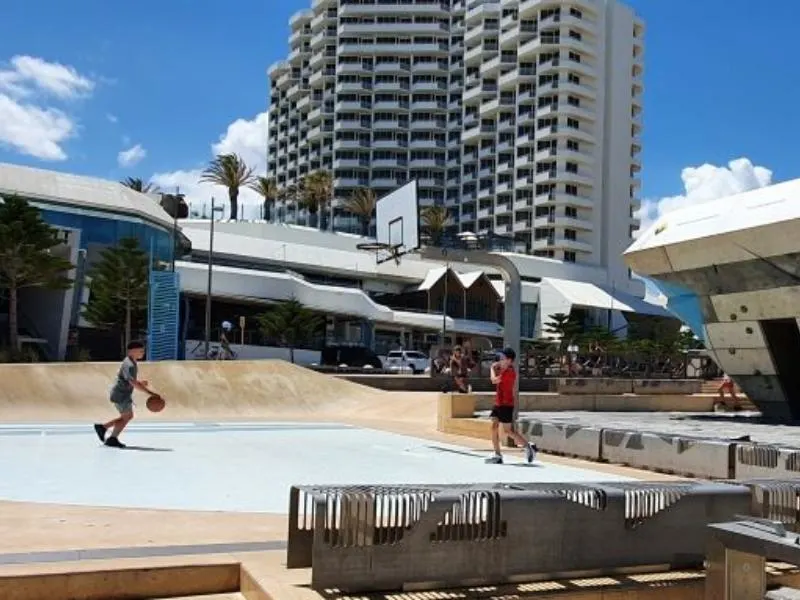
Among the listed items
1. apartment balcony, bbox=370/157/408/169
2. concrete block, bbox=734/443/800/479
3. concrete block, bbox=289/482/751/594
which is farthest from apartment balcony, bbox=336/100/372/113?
concrete block, bbox=289/482/751/594

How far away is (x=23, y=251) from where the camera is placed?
117 feet

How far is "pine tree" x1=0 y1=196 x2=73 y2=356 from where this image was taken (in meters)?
35.5

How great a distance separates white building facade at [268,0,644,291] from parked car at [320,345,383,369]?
4063 cm

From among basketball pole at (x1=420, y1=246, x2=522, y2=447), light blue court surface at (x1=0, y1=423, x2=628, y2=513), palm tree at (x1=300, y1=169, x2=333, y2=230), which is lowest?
light blue court surface at (x1=0, y1=423, x2=628, y2=513)

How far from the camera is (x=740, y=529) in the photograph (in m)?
4.05

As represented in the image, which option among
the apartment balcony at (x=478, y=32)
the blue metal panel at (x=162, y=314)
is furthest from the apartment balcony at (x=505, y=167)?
the blue metal panel at (x=162, y=314)

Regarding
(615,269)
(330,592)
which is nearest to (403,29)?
(615,269)

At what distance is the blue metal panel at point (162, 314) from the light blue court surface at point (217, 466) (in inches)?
566

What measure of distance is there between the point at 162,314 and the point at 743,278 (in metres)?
20.0

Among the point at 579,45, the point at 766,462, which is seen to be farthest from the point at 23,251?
the point at 579,45

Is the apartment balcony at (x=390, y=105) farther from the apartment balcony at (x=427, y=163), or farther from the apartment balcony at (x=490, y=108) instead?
the apartment balcony at (x=490, y=108)

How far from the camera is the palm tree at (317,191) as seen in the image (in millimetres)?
97500

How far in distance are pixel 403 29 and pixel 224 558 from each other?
11088cm

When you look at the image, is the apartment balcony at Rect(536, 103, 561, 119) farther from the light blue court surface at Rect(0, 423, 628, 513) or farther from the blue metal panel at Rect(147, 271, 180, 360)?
the light blue court surface at Rect(0, 423, 628, 513)
